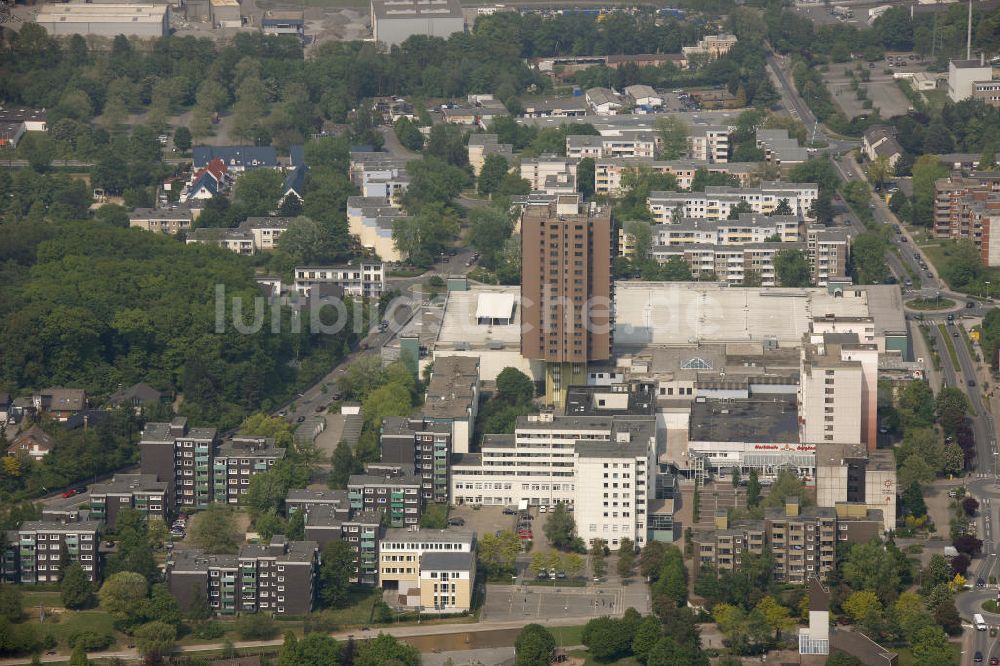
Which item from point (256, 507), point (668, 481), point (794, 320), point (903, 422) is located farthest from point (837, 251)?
point (256, 507)

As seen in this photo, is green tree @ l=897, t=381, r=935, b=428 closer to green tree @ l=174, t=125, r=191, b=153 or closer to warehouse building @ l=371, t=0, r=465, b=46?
green tree @ l=174, t=125, r=191, b=153

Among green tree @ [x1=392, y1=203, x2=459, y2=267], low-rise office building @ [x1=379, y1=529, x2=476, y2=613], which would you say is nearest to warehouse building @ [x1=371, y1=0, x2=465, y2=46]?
green tree @ [x1=392, y1=203, x2=459, y2=267]

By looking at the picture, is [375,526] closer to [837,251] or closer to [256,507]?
[256,507]

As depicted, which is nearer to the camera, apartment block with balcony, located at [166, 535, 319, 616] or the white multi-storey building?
apartment block with balcony, located at [166, 535, 319, 616]

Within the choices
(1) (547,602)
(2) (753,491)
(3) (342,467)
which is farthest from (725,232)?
(1) (547,602)

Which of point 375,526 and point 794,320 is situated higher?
point 794,320

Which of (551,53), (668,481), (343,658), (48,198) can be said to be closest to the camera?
(343,658)

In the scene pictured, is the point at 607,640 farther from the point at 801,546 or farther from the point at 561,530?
the point at 561,530
